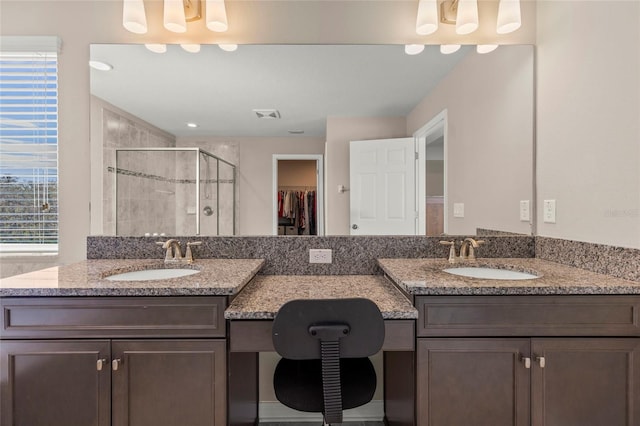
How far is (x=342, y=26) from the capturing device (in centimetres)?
182

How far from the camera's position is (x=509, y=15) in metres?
1.71

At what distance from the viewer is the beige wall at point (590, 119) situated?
127 centimetres

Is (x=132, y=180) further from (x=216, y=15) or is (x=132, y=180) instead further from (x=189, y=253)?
(x=216, y=15)

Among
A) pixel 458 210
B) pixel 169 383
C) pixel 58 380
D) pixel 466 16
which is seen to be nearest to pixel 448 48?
pixel 466 16

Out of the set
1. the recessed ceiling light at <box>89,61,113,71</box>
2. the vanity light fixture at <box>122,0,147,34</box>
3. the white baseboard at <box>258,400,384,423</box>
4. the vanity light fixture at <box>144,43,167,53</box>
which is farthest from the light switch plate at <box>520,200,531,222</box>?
the recessed ceiling light at <box>89,61,113,71</box>

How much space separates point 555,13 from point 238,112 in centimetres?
173

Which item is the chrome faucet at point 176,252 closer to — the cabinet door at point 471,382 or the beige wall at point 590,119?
the cabinet door at point 471,382

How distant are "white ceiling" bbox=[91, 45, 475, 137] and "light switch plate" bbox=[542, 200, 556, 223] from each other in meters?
0.87

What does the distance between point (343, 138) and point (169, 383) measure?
1.44m

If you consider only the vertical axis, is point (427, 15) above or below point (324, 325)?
above

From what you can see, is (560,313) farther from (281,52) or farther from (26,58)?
(26,58)

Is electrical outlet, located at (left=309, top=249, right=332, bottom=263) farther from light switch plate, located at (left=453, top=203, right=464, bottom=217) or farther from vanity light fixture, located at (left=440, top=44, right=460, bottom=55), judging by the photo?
vanity light fixture, located at (left=440, top=44, right=460, bottom=55)

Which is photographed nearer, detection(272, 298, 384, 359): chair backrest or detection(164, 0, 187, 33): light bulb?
A: detection(272, 298, 384, 359): chair backrest

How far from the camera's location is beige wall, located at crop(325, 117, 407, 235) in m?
1.91
